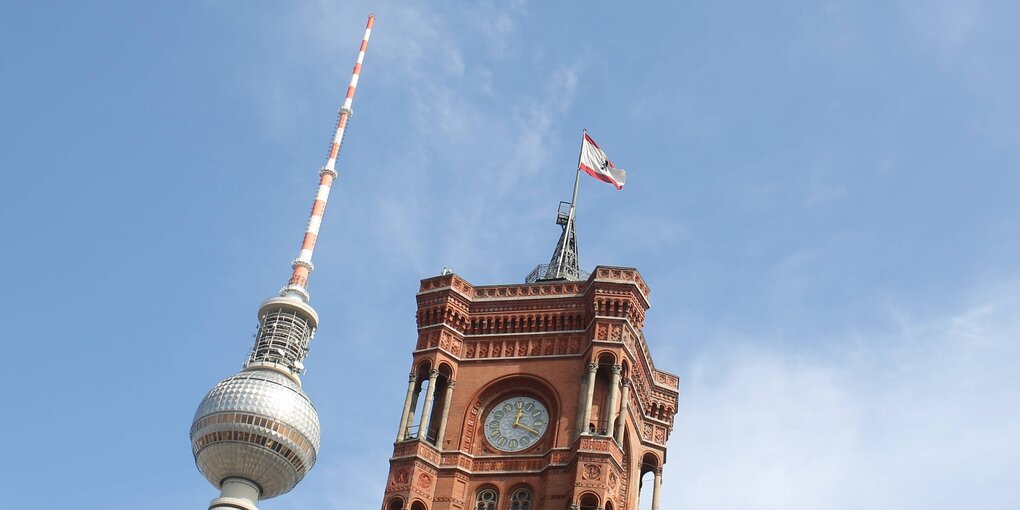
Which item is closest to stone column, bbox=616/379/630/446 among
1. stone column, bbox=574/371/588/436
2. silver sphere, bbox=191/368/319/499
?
stone column, bbox=574/371/588/436

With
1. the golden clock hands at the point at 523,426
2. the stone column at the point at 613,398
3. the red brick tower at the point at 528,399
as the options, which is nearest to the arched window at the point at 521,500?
the red brick tower at the point at 528,399

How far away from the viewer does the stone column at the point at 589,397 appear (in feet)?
211

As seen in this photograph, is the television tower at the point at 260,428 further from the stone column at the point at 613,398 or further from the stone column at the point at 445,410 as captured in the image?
the stone column at the point at 613,398

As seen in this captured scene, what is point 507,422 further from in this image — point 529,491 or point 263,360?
point 263,360

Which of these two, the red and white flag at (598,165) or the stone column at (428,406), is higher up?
the red and white flag at (598,165)

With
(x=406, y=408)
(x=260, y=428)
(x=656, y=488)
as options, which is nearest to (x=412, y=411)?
(x=406, y=408)

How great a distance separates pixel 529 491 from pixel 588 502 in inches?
172

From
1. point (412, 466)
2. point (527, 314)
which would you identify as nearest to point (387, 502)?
point (412, 466)

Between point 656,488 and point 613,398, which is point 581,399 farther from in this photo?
point 656,488

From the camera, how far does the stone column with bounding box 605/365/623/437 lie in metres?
64.2

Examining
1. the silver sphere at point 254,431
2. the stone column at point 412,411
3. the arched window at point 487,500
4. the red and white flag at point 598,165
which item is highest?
the red and white flag at point 598,165

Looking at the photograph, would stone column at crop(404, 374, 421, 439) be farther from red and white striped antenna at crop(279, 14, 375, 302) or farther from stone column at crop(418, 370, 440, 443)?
red and white striped antenna at crop(279, 14, 375, 302)

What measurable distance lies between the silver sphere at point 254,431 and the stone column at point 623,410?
34.7 meters

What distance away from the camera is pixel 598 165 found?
79625 mm
